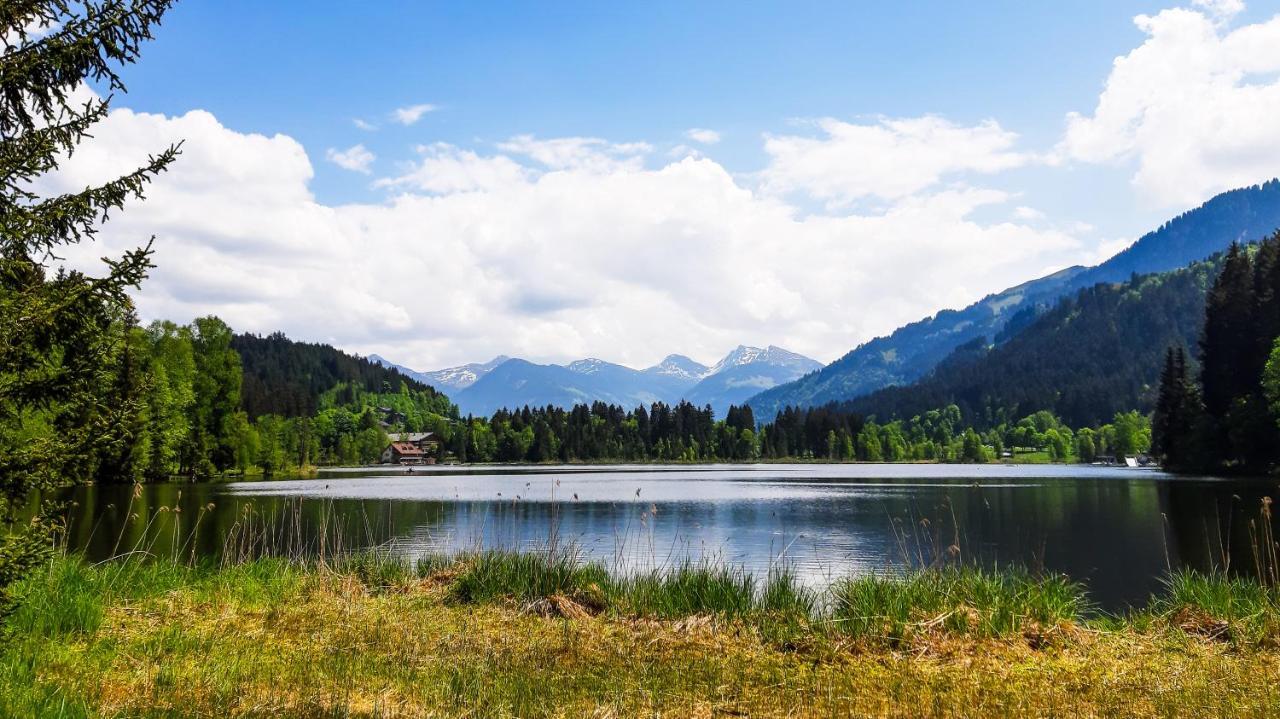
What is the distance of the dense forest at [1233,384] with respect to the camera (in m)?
74.6

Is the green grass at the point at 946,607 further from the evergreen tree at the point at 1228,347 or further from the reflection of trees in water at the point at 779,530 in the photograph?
the evergreen tree at the point at 1228,347

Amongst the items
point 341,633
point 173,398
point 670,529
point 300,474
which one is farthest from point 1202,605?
point 300,474

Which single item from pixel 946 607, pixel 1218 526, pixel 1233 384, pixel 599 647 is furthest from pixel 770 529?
pixel 1233 384

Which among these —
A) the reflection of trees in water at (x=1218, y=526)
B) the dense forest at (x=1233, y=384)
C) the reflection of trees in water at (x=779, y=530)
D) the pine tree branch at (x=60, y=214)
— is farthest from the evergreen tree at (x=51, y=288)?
the dense forest at (x=1233, y=384)

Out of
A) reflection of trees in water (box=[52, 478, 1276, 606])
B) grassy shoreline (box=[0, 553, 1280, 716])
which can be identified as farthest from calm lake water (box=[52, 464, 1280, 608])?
grassy shoreline (box=[0, 553, 1280, 716])

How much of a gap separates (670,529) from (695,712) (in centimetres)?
2927

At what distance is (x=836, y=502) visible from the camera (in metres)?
55.8

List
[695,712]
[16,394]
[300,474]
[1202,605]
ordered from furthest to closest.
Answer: [300,474]
[1202,605]
[695,712]
[16,394]

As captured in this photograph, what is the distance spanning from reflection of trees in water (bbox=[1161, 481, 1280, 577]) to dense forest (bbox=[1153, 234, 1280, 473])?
1609 centimetres

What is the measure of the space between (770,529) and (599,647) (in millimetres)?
27331

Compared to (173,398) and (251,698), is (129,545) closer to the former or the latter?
(251,698)

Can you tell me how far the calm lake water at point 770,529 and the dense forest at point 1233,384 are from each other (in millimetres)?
16124

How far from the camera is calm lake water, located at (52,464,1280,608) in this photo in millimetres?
24406

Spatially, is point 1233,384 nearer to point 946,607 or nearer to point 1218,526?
point 1218,526
